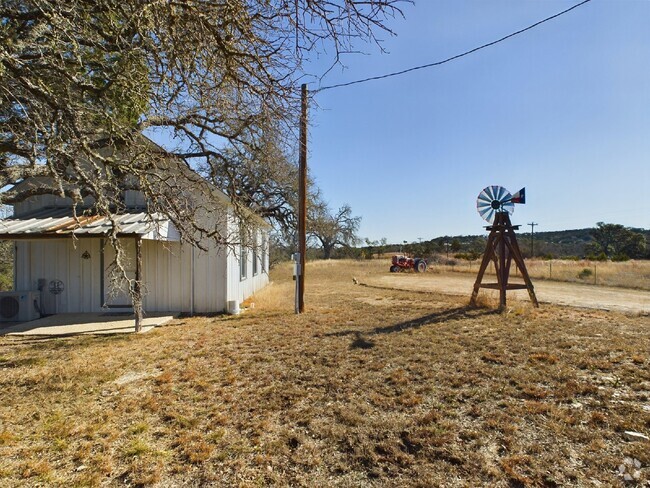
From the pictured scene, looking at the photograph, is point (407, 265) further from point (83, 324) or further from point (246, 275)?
point (83, 324)

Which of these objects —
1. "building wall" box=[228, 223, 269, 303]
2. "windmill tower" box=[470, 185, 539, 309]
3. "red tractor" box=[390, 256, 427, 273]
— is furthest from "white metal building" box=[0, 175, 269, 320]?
"red tractor" box=[390, 256, 427, 273]

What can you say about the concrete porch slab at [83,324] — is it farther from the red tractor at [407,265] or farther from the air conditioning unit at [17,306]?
the red tractor at [407,265]

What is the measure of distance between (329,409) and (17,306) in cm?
860

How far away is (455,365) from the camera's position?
481 centimetres

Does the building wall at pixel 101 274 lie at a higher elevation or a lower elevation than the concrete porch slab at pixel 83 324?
higher

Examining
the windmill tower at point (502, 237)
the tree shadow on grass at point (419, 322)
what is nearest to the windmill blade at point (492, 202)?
the windmill tower at point (502, 237)

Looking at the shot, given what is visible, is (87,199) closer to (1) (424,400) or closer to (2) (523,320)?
(1) (424,400)

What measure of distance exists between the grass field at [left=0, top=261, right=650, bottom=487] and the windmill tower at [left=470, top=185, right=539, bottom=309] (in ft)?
8.51

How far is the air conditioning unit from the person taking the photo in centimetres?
836

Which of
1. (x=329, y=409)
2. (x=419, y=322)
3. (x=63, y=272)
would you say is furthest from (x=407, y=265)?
(x=329, y=409)

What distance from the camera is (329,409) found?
3.55m

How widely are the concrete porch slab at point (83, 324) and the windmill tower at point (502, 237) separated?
8.05 meters

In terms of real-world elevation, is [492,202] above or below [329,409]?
above

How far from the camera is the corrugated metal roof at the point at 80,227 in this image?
7219 millimetres
